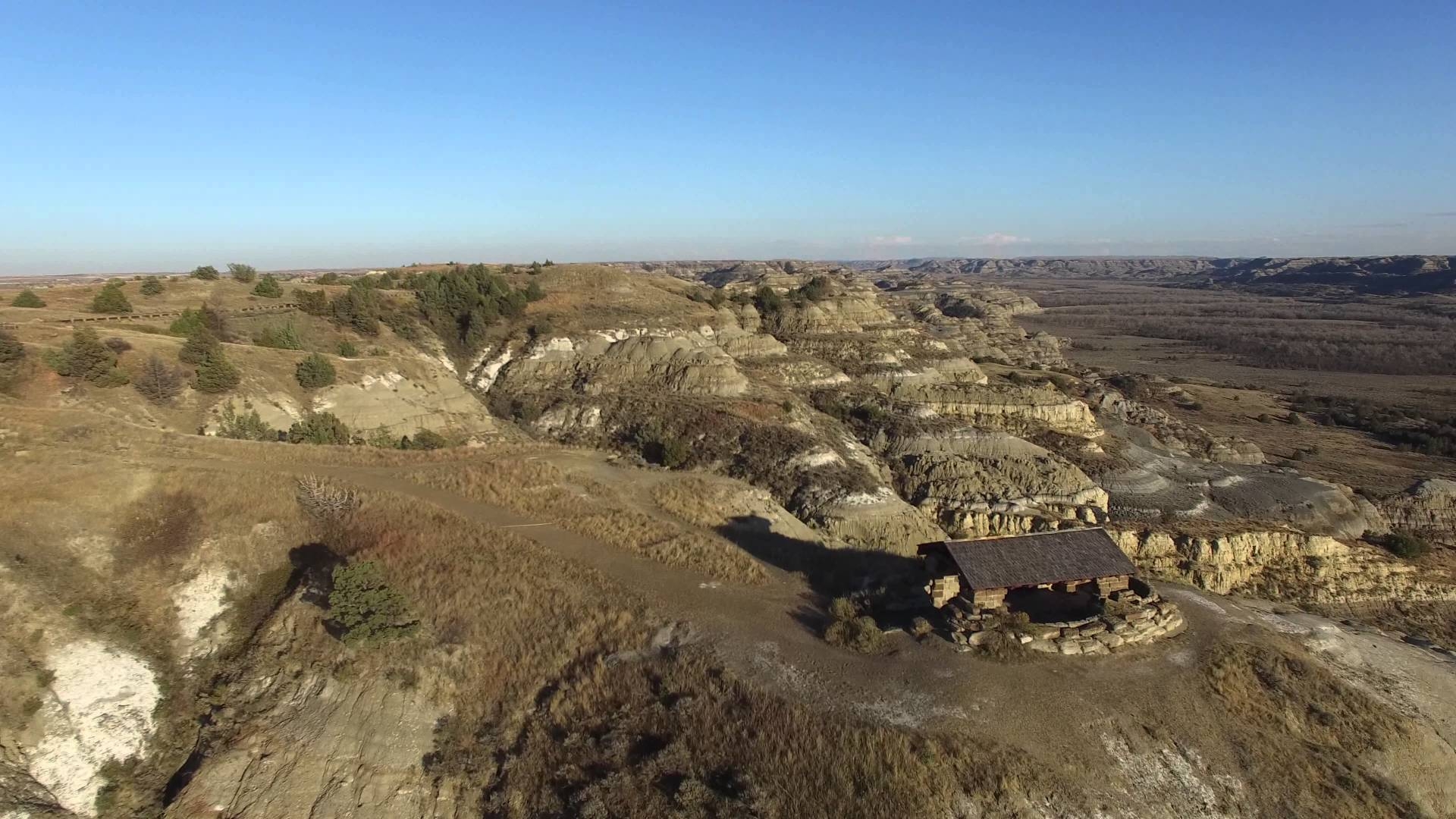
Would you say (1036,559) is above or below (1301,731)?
above

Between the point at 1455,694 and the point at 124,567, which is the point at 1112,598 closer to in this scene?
the point at 1455,694

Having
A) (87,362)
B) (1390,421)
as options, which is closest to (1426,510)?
(1390,421)

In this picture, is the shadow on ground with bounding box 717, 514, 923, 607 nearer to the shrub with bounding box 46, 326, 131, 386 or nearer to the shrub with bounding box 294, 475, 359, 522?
the shrub with bounding box 294, 475, 359, 522

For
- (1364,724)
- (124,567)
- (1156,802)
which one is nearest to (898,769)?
(1156,802)

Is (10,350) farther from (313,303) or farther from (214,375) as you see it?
(313,303)

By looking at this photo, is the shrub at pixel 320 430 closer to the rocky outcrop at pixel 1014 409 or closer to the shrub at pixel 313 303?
the shrub at pixel 313 303

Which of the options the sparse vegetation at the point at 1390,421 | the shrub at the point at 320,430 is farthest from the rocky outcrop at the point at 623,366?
the sparse vegetation at the point at 1390,421
